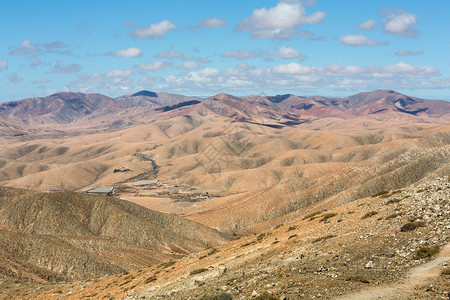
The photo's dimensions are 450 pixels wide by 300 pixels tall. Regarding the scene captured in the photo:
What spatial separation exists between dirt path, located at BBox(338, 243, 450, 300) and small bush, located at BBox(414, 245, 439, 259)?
38cm

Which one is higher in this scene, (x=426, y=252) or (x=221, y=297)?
(x=426, y=252)

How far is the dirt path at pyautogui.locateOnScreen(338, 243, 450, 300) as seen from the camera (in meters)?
22.0

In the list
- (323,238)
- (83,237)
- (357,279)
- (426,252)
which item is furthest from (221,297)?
(83,237)

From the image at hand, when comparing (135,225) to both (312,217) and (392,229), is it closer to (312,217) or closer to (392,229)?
(312,217)

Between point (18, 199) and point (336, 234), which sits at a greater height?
point (336, 234)

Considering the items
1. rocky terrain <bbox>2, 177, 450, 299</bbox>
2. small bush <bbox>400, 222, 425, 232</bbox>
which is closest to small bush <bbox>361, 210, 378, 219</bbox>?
rocky terrain <bbox>2, 177, 450, 299</bbox>

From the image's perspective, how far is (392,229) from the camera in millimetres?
32562

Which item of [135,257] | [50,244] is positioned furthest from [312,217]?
[50,244]

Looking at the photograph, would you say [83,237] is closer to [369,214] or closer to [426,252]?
[369,214]

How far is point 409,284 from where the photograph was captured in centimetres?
2309

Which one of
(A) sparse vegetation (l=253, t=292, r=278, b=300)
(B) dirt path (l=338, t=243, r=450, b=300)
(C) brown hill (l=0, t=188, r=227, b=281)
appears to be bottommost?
(C) brown hill (l=0, t=188, r=227, b=281)

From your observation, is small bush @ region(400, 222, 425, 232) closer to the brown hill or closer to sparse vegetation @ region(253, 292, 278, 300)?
sparse vegetation @ region(253, 292, 278, 300)

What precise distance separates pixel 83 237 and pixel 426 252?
276 ft

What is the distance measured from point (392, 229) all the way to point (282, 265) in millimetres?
10049
